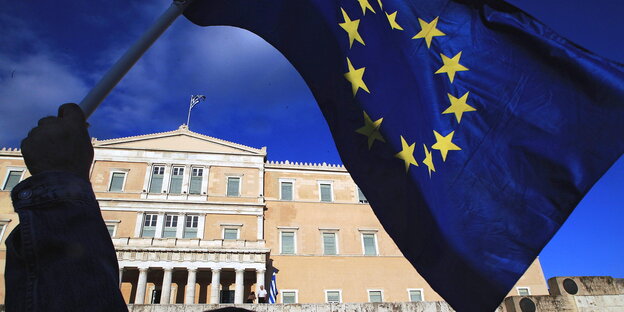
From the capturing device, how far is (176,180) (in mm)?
27562

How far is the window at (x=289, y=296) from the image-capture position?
82.7 feet

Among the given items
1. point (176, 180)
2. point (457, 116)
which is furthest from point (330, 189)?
point (457, 116)

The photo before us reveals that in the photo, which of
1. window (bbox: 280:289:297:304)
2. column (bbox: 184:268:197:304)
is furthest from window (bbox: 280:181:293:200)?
column (bbox: 184:268:197:304)

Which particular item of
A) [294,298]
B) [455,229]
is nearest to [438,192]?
[455,229]

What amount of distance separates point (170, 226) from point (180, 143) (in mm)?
6179

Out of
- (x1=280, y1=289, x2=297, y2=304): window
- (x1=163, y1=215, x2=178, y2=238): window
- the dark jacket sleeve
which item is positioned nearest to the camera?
the dark jacket sleeve

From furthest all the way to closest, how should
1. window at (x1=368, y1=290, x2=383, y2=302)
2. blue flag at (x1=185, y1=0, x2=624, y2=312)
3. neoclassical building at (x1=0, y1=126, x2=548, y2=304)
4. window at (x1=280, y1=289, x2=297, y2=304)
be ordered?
window at (x1=368, y1=290, x2=383, y2=302) < window at (x1=280, y1=289, x2=297, y2=304) < neoclassical building at (x1=0, y1=126, x2=548, y2=304) < blue flag at (x1=185, y1=0, x2=624, y2=312)

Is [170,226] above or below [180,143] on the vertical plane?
below

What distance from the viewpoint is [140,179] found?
1073 inches

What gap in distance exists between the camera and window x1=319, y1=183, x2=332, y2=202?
97.5 ft

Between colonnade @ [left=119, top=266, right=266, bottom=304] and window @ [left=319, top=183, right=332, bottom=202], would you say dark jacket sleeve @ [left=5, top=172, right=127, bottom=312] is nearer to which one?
colonnade @ [left=119, top=266, right=266, bottom=304]

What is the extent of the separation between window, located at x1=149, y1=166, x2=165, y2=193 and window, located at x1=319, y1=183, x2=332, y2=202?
11.3 m

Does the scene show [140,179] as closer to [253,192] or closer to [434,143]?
[253,192]

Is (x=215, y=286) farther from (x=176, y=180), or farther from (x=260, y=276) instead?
(x=176, y=180)
